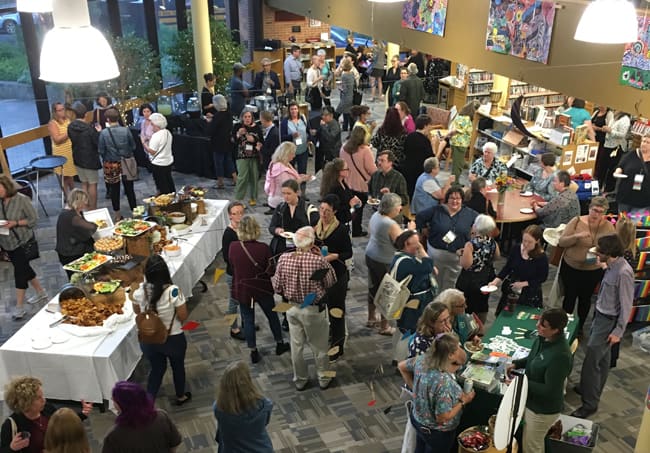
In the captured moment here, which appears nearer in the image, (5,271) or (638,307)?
(638,307)

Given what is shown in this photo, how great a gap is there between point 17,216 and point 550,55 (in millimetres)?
5819

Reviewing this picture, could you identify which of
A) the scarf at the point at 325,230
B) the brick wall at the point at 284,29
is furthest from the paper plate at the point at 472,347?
the brick wall at the point at 284,29

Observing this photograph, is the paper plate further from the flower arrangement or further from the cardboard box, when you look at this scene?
the flower arrangement

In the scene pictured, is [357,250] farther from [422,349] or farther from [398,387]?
[422,349]

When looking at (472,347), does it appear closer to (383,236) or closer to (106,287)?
(383,236)

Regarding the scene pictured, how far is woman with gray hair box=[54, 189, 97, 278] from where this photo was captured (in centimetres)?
584

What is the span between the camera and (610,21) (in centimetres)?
422

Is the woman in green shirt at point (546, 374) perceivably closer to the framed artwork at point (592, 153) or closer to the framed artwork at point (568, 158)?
the framed artwork at point (568, 158)

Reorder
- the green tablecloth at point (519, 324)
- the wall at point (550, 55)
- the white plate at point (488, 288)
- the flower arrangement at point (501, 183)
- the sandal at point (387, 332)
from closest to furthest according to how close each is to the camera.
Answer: the green tablecloth at point (519, 324) < the white plate at point (488, 288) < the sandal at point (387, 332) < the wall at point (550, 55) < the flower arrangement at point (501, 183)

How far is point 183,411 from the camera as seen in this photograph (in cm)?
505

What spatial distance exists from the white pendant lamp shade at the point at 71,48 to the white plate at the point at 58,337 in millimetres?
2587

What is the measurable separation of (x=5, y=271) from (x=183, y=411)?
357 cm

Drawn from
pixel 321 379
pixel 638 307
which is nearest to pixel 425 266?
pixel 321 379

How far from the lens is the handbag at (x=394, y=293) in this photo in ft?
15.9
